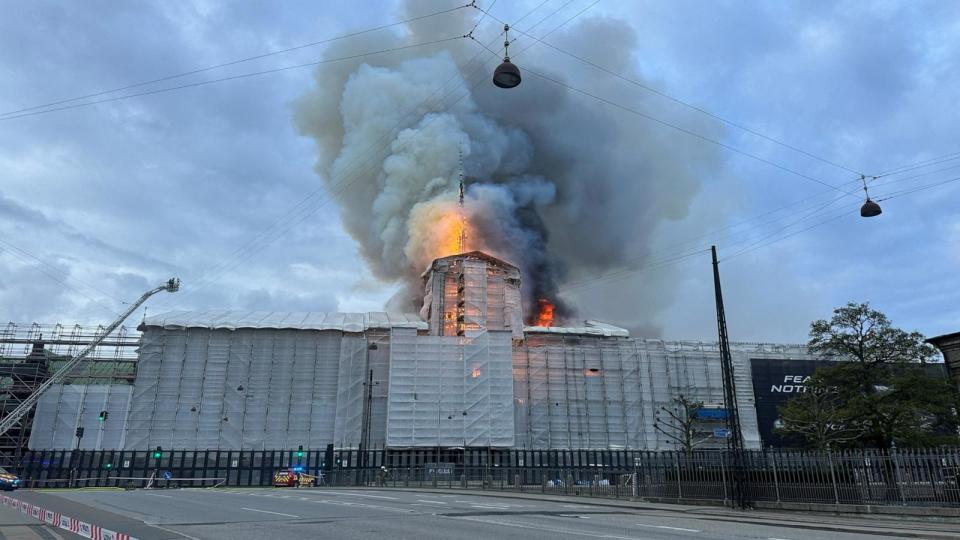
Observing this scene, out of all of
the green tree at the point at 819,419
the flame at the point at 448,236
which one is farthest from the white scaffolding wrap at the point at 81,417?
the green tree at the point at 819,419

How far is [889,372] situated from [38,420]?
227 feet

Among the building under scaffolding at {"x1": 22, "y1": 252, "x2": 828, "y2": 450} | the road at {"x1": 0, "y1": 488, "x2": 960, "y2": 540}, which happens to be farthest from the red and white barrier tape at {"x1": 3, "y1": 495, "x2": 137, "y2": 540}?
the building under scaffolding at {"x1": 22, "y1": 252, "x2": 828, "y2": 450}

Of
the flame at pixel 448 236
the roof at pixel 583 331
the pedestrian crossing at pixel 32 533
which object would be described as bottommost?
the pedestrian crossing at pixel 32 533

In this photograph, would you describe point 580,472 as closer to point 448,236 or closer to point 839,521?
point 839,521

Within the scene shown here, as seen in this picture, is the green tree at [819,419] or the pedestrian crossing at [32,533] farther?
the green tree at [819,419]

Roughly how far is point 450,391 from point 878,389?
38.1 metres

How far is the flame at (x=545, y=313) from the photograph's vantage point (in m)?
90.1

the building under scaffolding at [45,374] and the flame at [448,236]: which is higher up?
the flame at [448,236]

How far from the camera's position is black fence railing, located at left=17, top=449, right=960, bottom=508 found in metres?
19.9

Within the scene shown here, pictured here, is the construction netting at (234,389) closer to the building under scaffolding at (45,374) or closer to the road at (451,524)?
the building under scaffolding at (45,374)

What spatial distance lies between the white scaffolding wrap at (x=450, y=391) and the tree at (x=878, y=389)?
30.9 m

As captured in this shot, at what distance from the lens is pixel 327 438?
62.3 m

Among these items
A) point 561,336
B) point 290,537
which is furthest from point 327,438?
point 290,537

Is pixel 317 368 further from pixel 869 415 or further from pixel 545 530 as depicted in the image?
pixel 545 530
